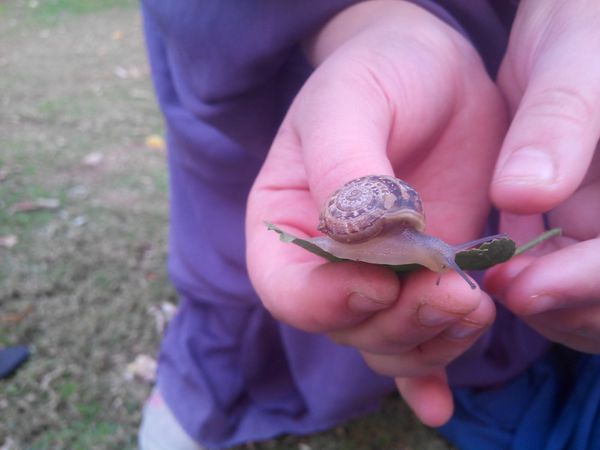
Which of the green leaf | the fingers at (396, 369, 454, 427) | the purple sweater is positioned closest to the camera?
the green leaf

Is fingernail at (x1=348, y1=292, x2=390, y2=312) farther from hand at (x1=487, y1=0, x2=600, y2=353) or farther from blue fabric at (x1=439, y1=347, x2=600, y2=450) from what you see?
blue fabric at (x1=439, y1=347, x2=600, y2=450)

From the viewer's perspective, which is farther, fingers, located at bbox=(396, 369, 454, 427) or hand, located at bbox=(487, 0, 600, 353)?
fingers, located at bbox=(396, 369, 454, 427)

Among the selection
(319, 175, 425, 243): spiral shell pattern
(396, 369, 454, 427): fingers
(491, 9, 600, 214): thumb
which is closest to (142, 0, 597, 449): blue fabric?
(396, 369, 454, 427): fingers

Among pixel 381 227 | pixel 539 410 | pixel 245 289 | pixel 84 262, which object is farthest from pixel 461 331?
pixel 84 262

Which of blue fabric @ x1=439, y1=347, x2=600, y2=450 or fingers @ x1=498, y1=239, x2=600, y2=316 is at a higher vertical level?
fingers @ x1=498, y1=239, x2=600, y2=316

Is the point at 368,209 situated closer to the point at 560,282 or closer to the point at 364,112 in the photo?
the point at 364,112

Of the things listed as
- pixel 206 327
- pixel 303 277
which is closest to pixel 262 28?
pixel 303 277

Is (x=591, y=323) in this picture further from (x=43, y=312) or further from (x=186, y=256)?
(x=43, y=312)

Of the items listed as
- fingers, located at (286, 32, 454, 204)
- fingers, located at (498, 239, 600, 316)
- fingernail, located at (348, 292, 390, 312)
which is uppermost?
fingers, located at (286, 32, 454, 204)
